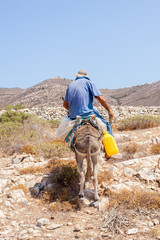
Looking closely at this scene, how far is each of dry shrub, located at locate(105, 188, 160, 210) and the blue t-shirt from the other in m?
1.75

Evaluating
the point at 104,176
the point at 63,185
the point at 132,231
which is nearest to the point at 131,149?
the point at 104,176

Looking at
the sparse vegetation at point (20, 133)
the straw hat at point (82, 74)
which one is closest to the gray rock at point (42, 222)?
the straw hat at point (82, 74)

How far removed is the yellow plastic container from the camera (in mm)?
4840

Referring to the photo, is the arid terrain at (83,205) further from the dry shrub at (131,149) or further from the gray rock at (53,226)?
the dry shrub at (131,149)

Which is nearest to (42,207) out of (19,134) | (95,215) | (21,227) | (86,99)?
(21,227)

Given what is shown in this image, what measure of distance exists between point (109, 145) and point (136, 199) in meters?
1.17

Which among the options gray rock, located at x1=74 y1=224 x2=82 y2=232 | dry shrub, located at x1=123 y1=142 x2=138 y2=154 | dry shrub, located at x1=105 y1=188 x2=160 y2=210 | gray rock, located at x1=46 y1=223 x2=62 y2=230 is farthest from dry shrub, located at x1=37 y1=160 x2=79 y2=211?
dry shrub, located at x1=123 y1=142 x2=138 y2=154

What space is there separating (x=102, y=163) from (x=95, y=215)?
2402mm

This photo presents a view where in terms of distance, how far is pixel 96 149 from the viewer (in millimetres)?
4523

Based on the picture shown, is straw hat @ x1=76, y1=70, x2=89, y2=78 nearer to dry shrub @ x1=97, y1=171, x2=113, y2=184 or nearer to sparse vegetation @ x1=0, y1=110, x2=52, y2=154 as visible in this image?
dry shrub @ x1=97, y1=171, x2=113, y2=184

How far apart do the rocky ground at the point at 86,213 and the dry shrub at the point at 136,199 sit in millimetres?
95

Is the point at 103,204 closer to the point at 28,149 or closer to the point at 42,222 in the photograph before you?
the point at 42,222

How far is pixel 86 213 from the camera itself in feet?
14.2

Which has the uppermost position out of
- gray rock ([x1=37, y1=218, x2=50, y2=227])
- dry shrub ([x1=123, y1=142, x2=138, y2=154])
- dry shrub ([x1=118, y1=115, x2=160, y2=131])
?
dry shrub ([x1=118, y1=115, x2=160, y2=131])
